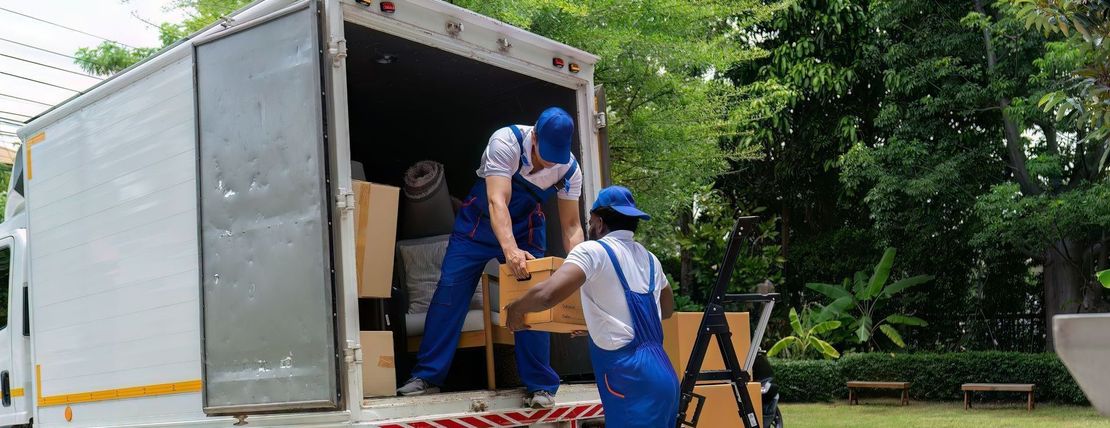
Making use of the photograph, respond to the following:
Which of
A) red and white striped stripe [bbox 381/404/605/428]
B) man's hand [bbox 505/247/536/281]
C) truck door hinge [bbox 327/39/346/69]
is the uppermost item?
truck door hinge [bbox 327/39/346/69]

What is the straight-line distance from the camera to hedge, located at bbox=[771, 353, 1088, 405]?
16.0 metres

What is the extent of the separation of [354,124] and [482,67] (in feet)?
5.11

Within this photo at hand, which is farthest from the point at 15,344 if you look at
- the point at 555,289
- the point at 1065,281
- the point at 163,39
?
the point at 1065,281

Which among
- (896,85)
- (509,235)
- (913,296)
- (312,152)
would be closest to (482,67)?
Answer: (509,235)

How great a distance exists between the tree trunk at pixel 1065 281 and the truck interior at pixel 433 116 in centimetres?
1251

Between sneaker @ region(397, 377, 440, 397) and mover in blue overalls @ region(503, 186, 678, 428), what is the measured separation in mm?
678

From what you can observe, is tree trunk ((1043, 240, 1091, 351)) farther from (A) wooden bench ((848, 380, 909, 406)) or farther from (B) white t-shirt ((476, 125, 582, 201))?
(B) white t-shirt ((476, 125, 582, 201))

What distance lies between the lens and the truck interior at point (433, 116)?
641cm

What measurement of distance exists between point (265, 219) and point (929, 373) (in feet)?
46.4

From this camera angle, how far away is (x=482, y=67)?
648 cm

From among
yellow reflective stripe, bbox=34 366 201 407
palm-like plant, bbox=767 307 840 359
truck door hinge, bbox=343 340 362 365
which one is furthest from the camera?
palm-like plant, bbox=767 307 840 359

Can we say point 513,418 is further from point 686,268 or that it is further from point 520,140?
point 686,268

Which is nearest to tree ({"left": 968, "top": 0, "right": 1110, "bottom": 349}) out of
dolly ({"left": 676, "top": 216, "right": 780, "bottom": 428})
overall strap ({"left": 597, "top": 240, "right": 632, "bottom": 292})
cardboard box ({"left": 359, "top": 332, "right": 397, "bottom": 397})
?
dolly ({"left": 676, "top": 216, "right": 780, "bottom": 428})

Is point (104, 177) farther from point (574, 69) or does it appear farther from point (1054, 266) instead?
point (1054, 266)
